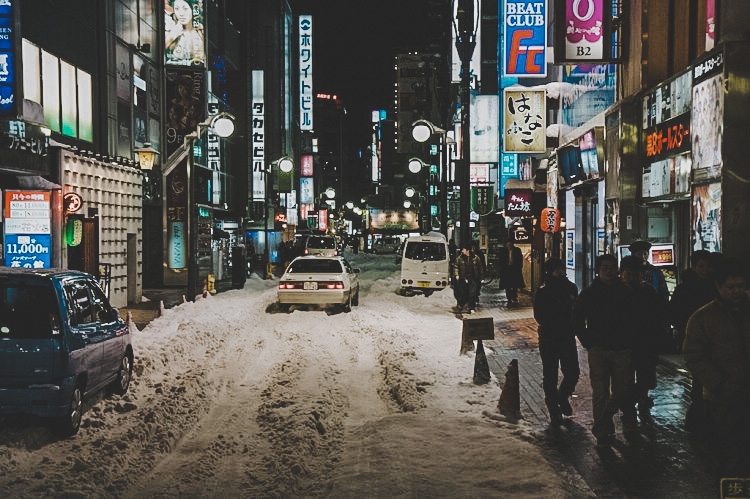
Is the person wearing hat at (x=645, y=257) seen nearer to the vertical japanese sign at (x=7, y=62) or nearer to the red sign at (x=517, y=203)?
the vertical japanese sign at (x=7, y=62)

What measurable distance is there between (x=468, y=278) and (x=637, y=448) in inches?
564

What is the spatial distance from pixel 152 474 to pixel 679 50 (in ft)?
43.7

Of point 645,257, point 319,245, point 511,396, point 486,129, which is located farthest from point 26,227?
point 319,245

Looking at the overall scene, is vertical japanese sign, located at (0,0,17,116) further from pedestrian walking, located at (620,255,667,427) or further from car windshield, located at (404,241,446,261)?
car windshield, located at (404,241,446,261)

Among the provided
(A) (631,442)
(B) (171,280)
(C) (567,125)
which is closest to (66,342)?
(A) (631,442)

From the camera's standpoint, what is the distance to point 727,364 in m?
5.68

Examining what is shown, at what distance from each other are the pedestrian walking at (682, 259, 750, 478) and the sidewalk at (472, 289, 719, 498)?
35.0 inches

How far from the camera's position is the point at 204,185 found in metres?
37.1

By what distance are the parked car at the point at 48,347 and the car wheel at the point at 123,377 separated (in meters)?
1.05

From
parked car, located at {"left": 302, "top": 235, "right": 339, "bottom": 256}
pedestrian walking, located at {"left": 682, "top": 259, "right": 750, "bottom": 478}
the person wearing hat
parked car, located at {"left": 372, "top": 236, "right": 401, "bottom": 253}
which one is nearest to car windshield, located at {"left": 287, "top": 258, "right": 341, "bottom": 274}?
the person wearing hat

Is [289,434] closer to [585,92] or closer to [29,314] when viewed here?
[29,314]

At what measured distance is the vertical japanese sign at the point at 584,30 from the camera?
1666 centimetres

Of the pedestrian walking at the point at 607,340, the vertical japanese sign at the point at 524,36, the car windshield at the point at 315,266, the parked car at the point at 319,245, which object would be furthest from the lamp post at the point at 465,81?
the parked car at the point at 319,245

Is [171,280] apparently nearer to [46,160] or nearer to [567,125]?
[46,160]
